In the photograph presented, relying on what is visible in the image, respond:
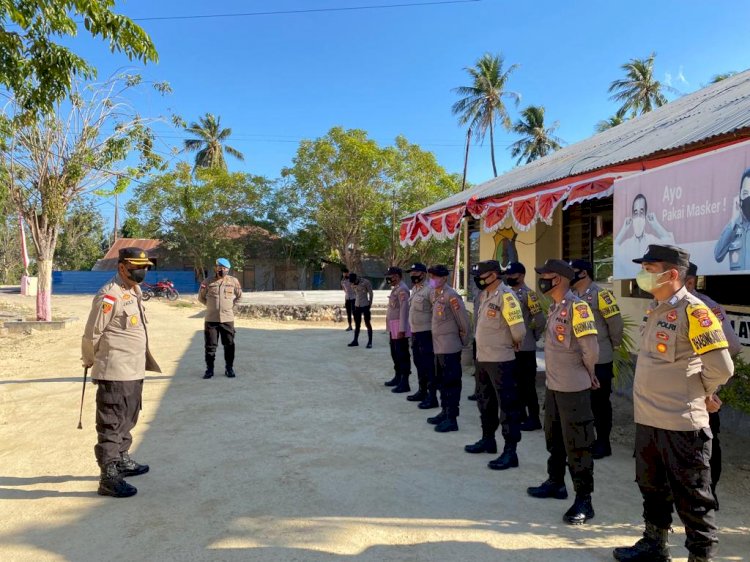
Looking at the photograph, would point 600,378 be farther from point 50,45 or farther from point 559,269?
point 50,45

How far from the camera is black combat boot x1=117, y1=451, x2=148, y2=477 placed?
3.77 meters

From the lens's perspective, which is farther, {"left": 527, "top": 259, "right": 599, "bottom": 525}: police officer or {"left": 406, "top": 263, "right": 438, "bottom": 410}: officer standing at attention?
{"left": 406, "top": 263, "right": 438, "bottom": 410}: officer standing at attention

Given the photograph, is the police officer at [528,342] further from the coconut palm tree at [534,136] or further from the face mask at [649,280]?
the coconut palm tree at [534,136]

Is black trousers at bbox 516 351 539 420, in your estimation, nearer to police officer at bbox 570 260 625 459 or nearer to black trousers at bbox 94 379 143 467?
police officer at bbox 570 260 625 459

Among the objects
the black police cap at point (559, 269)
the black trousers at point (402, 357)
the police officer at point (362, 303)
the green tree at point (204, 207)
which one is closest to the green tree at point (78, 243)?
the green tree at point (204, 207)

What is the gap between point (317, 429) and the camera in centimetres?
503

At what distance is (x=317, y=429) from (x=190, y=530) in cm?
209

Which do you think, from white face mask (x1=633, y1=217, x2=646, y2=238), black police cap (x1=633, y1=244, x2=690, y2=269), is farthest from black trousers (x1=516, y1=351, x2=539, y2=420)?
black police cap (x1=633, y1=244, x2=690, y2=269)

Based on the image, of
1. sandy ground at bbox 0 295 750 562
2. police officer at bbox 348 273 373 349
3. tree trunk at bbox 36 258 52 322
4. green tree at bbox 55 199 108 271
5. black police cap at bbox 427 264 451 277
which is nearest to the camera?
sandy ground at bbox 0 295 750 562

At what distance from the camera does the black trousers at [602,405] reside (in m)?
4.42

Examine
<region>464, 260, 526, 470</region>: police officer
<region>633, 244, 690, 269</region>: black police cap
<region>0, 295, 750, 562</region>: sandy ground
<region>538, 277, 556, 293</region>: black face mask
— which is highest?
<region>633, 244, 690, 269</region>: black police cap

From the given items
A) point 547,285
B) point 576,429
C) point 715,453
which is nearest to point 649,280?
point 547,285

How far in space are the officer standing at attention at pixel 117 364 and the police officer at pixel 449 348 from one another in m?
2.73

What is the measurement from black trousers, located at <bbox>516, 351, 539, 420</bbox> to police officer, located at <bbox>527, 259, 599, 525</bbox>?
177cm
